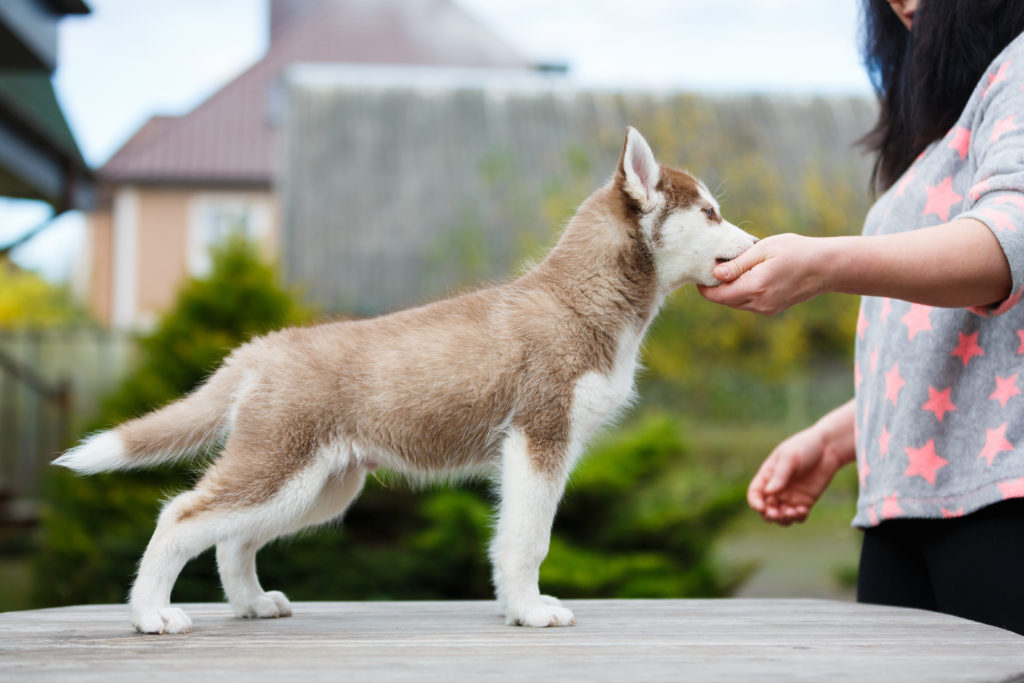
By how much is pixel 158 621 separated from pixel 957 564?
2.01m

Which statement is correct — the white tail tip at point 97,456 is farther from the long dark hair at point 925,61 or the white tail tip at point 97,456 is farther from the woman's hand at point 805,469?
the long dark hair at point 925,61

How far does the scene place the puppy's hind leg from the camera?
2680 mm

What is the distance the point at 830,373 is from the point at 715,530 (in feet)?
24.9

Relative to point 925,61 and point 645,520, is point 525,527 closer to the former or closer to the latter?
point 925,61

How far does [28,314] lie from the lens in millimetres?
20719

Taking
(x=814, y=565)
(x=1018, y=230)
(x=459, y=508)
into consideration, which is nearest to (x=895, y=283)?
(x=1018, y=230)

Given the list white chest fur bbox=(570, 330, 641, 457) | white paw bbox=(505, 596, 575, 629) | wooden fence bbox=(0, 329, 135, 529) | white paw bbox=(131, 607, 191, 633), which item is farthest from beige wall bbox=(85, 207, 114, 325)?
white paw bbox=(505, 596, 575, 629)

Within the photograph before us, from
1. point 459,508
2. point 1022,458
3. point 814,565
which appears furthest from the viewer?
point 814,565

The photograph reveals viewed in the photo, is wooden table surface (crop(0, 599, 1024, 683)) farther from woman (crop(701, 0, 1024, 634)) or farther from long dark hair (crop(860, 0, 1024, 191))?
long dark hair (crop(860, 0, 1024, 191))

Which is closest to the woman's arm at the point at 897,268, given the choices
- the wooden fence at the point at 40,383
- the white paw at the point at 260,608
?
the white paw at the point at 260,608

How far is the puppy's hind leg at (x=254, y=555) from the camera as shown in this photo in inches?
105

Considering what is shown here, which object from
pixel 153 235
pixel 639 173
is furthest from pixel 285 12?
pixel 639 173

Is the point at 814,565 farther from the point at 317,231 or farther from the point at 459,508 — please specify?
the point at 317,231

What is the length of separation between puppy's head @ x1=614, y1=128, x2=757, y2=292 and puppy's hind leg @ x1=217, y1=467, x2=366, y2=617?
1051 millimetres
